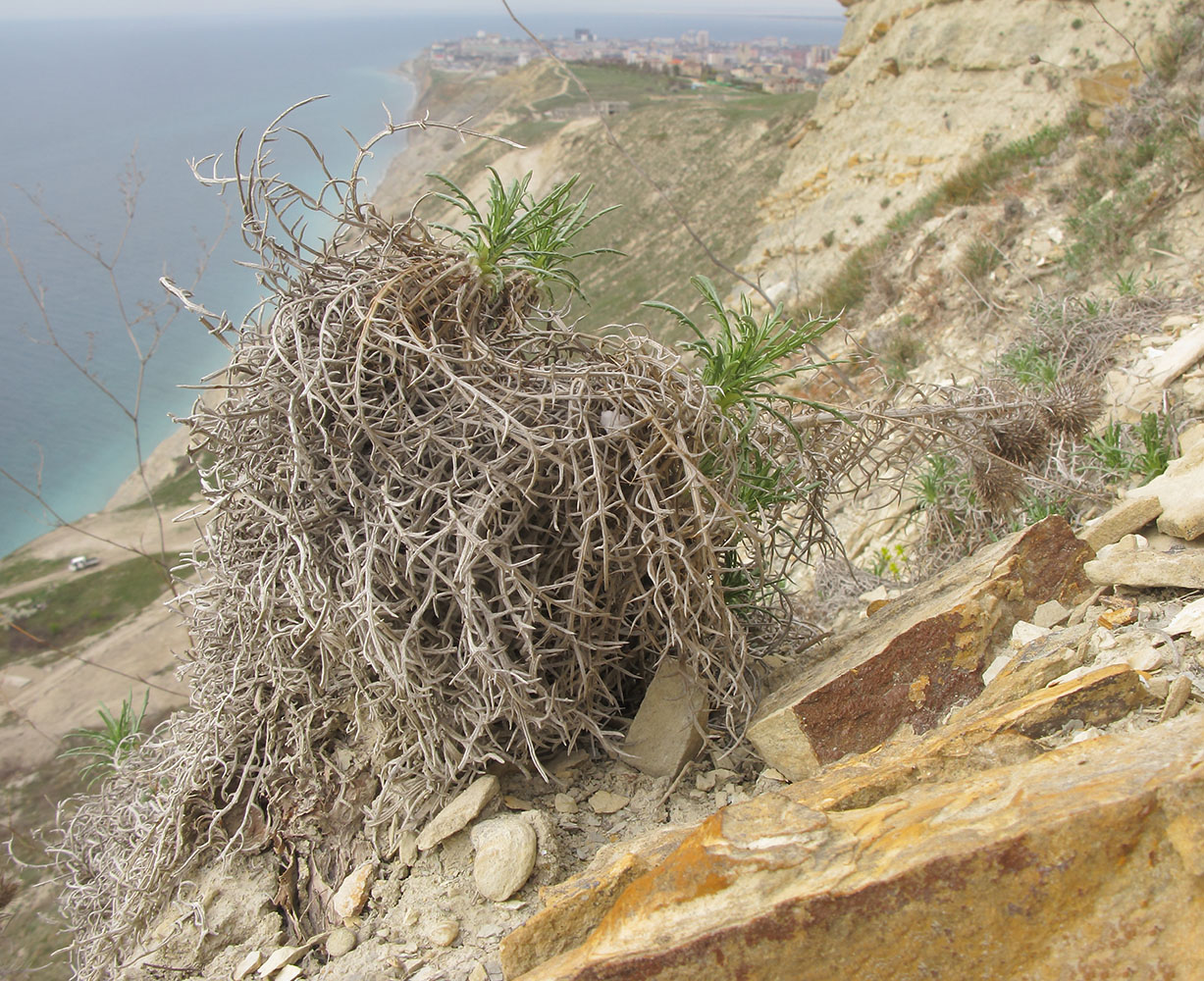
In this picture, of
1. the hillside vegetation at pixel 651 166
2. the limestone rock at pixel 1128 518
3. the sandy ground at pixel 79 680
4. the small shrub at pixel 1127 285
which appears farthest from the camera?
the hillside vegetation at pixel 651 166

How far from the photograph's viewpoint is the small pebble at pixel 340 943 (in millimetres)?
2086

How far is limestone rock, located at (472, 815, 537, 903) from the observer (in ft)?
6.74

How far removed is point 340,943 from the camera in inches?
82.5

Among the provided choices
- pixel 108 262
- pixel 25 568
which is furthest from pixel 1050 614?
pixel 25 568

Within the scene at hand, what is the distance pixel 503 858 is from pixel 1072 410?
3.69 metres

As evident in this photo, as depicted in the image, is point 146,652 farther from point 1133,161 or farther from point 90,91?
point 90,91

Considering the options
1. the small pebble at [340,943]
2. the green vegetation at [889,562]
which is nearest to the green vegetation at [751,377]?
the small pebble at [340,943]

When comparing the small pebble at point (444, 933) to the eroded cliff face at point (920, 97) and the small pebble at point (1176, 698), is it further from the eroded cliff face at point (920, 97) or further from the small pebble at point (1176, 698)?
the eroded cliff face at point (920, 97)

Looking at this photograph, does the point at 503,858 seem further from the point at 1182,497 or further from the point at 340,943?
the point at 1182,497

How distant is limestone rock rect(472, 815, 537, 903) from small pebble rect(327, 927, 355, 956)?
1.12 ft

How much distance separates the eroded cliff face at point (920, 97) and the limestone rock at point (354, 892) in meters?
10.8

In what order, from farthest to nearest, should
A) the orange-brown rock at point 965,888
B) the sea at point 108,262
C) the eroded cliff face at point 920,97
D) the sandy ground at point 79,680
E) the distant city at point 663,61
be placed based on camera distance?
the distant city at point 663,61
the sea at point 108,262
the sandy ground at point 79,680
the eroded cliff face at point 920,97
the orange-brown rock at point 965,888

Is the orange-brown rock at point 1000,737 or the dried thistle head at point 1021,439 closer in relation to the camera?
the orange-brown rock at point 1000,737

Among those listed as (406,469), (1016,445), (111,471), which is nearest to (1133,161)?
(1016,445)
